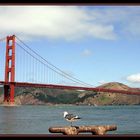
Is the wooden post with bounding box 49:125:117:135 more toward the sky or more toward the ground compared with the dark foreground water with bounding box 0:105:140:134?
more toward the sky

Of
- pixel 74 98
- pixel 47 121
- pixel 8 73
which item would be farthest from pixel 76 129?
pixel 74 98

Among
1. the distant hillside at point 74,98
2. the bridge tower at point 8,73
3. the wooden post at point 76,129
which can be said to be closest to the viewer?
the wooden post at point 76,129

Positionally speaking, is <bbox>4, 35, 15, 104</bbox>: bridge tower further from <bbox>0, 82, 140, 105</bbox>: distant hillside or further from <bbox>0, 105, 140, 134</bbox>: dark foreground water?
<bbox>0, 82, 140, 105</bbox>: distant hillside

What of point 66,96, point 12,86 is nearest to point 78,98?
point 66,96

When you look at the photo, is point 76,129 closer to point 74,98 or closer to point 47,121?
point 47,121

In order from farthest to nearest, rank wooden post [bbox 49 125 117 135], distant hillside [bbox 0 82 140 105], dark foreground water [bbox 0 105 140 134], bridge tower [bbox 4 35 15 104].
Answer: distant hillside [bbox 0 82 140 105] < bridge tower [bbox 4 35 15 104] < dark foreground water [bbox 0 105 140 134] < wooden post [bbox 49 125 117 135]

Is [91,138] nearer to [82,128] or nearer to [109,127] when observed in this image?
[82,128]

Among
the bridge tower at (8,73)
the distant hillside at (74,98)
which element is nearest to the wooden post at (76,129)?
the bridge tower at (8,73)

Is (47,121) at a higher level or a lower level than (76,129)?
lower

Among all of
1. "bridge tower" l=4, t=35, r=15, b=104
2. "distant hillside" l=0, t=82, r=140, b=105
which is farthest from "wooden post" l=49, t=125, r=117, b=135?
"distant hillside" l=0, t=82, r=140, b=105

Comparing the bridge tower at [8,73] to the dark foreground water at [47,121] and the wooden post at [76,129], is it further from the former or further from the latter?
the wooden post at [76,129]

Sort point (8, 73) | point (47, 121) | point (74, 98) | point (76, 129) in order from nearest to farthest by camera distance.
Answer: point (76, 129) → point (47, 121) → point (8, 73) → point (74, 98)
